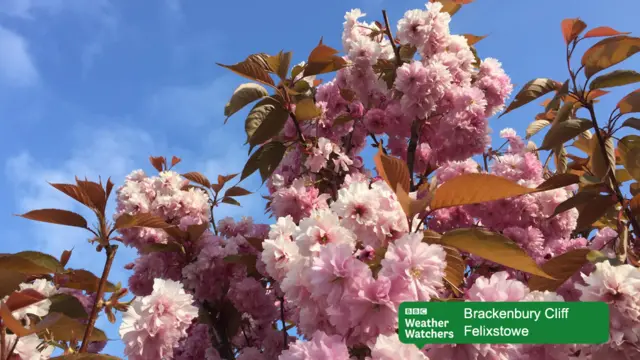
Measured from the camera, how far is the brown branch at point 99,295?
1.19 meters

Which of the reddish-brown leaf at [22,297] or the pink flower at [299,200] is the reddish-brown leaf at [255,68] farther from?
the reddish-brown leaf at [22,297]

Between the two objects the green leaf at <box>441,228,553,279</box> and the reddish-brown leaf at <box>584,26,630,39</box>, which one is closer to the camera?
the green leaf at <box>441,228,553,279</box>

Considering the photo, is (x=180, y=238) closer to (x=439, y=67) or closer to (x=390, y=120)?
(x=390, y=120)

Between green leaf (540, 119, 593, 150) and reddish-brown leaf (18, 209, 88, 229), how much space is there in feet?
5.43

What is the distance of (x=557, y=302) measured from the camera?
122cm

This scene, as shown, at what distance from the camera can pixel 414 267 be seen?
1.16 metres

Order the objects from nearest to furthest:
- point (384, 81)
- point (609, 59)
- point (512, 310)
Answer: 1. point (512, 310)
2. point (609, 59)
3. point (384, 81)

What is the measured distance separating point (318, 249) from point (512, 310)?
496 mm

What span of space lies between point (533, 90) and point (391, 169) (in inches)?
50.0

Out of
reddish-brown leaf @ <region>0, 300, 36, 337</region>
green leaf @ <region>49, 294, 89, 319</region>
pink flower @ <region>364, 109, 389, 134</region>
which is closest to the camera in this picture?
reddish-brown leaf @ <region>0, 300, 36, 337</region>

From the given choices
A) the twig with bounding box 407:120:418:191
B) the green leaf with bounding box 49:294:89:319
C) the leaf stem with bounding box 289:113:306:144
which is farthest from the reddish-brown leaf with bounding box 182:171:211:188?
the green leaf with bounding box 49:294:89:319

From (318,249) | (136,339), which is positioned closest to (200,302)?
(136,339)

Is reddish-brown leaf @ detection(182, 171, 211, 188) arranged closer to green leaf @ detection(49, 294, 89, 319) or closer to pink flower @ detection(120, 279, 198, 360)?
green leaf @ detection(49, 294, 89, 319)

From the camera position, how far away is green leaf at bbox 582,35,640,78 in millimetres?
1987
